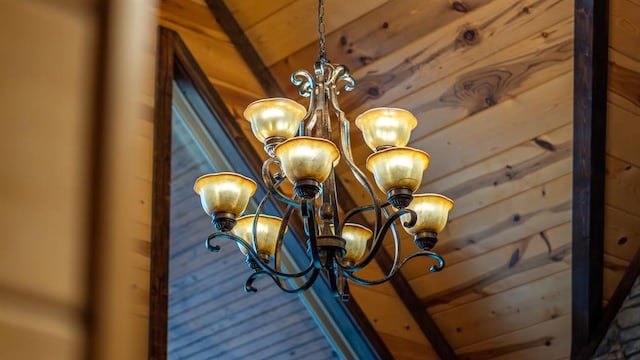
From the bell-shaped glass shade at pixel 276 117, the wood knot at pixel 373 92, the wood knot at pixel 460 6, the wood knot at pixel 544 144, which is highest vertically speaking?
the wood knot at pixel 373 92

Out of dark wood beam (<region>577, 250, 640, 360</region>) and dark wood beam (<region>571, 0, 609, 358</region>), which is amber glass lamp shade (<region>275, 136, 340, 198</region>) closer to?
dark wood beam (<region>571, 0, 609, 358</region>)

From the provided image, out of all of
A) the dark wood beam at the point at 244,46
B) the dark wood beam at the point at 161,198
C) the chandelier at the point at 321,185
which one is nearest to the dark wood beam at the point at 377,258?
the dark wood beam at the point at 244,46

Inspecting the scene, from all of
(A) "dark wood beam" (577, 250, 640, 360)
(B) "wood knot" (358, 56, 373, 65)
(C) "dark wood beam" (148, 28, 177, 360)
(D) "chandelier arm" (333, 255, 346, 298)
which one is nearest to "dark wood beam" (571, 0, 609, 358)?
(A) "dark wood beam" (577, 250, 640, 360)

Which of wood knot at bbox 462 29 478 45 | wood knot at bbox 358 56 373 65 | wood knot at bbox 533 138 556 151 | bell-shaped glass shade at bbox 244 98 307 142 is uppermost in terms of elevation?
wood knot at bbox 358 56 373 65

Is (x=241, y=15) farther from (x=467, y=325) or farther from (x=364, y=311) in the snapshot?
(x=467, y=325)

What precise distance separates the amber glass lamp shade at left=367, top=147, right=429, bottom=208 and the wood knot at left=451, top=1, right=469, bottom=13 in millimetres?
1130

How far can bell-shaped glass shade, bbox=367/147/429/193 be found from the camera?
105 inches

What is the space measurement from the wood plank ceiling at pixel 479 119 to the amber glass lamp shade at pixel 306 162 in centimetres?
135

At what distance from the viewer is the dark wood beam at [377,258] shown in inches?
163

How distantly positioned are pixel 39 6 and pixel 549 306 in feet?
12.6

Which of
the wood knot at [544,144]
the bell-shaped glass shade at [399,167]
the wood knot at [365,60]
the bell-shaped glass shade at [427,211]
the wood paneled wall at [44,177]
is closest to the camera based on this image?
the wood paneled wall at [44,177]

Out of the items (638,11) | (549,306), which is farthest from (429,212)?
(549,306)

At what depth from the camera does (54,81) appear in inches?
17.4

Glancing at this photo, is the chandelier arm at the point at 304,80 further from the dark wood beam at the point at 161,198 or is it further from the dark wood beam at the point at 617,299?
the dark wood beam at the point at 617,299
